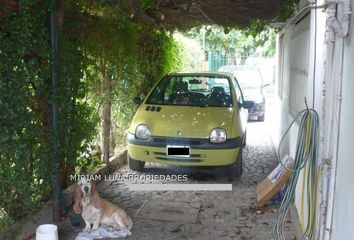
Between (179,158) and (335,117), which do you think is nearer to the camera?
(335,117)

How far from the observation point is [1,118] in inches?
148

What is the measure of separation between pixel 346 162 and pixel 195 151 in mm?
3559

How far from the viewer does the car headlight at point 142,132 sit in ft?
20.9

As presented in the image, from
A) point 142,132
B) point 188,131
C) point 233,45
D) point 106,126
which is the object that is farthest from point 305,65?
point 233,45

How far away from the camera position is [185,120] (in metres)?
6.38

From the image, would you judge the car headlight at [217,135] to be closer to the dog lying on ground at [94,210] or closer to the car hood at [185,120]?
the car hood at [185,120]

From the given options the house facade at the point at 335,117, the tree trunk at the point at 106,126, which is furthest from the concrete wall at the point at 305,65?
the tree trunk at the point at 106,126

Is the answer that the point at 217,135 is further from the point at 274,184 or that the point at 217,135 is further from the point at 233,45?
the point at 233,45

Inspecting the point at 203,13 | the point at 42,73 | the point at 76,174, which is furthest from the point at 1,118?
the point at 203,13

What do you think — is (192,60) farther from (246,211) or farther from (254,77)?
(246,211)

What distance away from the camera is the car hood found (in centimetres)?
620

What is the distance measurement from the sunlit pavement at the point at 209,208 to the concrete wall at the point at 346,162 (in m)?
1.82

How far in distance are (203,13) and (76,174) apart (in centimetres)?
396

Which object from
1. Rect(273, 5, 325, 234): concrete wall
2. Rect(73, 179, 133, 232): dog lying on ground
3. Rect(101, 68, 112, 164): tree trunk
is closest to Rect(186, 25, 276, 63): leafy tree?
Rect(101, 68, 112, 164): tree trunk
